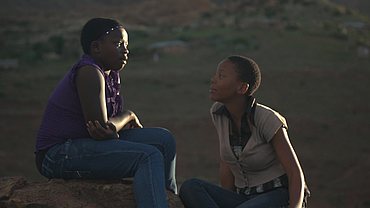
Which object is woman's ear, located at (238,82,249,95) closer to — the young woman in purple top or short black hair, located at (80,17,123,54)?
the young woman in purple top

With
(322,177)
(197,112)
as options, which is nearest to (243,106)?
(322,177)

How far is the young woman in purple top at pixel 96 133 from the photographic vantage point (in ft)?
7.09

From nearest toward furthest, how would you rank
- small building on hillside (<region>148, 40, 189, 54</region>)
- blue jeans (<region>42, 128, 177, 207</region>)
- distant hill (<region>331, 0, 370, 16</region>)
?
blue jeans (<region>42, 128, 177, 207</region>)
small building on hillside (<region>148, 40, 189, 54</region>)
distant hill (<region>331, 0, 370, 16</region>)

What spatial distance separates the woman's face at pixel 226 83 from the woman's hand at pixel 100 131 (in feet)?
2.47

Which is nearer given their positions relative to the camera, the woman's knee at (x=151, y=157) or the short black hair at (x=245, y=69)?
the woman's knee at (x=151, y=157)

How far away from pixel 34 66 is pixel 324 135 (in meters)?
16.7

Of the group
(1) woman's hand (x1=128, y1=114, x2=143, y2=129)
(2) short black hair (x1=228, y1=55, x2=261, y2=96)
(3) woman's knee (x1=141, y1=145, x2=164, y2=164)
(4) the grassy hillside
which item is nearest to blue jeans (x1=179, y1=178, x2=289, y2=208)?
(3) woman's knee (x1=141, y1=145, x2=164, y2=164)

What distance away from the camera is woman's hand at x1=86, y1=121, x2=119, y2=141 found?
7.29 feet

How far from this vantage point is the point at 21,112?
1115 centimetres

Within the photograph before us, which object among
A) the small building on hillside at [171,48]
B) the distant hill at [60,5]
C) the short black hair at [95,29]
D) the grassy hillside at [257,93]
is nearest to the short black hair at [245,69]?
the short black hair at [95,29]

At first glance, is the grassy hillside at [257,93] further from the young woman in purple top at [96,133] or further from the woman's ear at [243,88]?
the young woman in purple top at [96,133]

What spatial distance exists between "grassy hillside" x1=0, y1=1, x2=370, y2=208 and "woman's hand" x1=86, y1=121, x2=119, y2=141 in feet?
13.9

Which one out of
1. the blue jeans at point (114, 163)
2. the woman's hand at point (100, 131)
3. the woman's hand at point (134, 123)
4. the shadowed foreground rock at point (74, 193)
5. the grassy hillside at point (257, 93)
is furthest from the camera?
the grassy hillside at point (257, 93)

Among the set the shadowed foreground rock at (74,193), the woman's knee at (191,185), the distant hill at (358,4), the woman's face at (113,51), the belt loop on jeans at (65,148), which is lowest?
the distant hill at (358,4)
